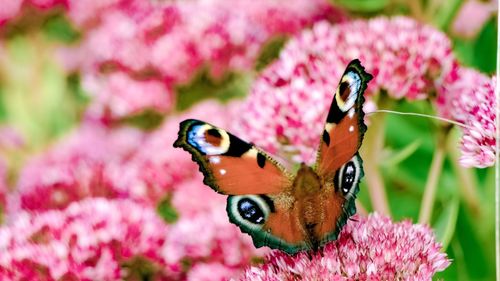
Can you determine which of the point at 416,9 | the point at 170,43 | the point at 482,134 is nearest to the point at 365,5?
the point at 416,9

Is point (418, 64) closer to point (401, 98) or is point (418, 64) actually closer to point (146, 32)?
point (401, 98)

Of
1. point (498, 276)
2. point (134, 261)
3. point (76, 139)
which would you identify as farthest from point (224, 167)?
point (76, 139)

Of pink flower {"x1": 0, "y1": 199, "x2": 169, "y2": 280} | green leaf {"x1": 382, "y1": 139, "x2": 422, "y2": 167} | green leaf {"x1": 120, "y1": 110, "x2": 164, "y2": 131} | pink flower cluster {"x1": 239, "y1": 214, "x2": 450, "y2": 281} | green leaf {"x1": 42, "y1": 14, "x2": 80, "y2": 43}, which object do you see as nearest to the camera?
pink flower cluster {"x1": 239, "y1": 214, "x2": 450, "y2": 281}

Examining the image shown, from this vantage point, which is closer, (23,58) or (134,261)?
(134,261)

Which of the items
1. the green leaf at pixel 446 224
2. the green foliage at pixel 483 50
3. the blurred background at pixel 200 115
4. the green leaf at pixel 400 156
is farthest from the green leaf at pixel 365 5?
the green leaf at pixel 446 224

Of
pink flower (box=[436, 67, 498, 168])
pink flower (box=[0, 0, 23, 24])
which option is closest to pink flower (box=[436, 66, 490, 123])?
pink flower (box=[436, 67, 498, 168])

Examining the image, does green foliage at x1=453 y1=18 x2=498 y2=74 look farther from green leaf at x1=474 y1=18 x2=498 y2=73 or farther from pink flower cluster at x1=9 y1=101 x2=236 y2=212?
pink flower cluster at x1=9 y1=101 x2=236 y2=212
